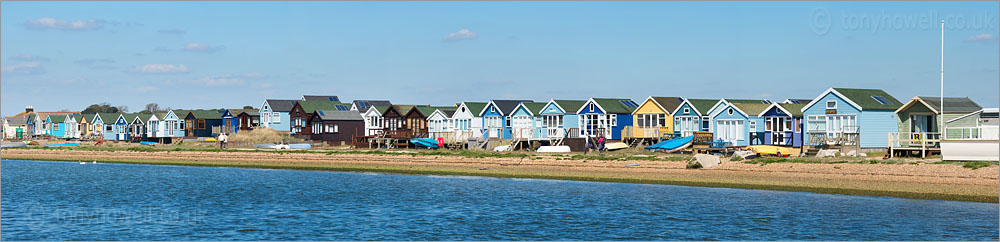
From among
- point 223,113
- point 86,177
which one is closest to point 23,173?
point 86,177

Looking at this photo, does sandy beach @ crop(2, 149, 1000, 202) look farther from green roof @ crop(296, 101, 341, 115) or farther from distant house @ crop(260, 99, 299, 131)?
distant house @ crop(260, 99, 299, 131)

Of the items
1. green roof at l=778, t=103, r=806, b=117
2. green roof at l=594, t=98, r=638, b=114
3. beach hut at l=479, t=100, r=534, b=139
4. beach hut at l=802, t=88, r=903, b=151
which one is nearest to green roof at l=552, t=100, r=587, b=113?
green roof at l=594, t=98, r=638, b=114

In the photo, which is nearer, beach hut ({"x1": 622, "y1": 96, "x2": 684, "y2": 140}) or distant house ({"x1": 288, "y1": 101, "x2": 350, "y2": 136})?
beach hut ({"x1": 622, "y1": 96, "x2": 684, "y2": 140})

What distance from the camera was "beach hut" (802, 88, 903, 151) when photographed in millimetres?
56031

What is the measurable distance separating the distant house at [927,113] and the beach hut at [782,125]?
24.6 ft

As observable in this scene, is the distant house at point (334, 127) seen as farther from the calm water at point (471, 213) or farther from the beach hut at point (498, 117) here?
the calm water at point (471, 213)

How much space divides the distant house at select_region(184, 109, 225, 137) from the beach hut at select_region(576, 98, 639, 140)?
57577mm

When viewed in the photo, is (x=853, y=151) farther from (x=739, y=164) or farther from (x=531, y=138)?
(x=531, y=138)

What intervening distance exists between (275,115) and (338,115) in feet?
35.9

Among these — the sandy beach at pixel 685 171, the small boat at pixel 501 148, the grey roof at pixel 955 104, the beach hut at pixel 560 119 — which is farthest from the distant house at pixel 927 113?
the small boat at pixel 501 148

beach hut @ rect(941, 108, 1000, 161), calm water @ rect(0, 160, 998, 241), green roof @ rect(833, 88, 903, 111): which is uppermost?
green roof @ rect(833, 88, 903, 111)

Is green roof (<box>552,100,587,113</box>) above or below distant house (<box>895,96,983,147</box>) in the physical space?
above

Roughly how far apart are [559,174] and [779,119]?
1997cm

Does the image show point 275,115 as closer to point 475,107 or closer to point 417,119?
point 417,119
